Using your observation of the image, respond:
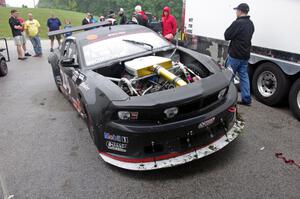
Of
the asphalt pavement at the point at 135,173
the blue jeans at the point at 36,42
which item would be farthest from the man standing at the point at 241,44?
the blue jeans at the point at 36,42

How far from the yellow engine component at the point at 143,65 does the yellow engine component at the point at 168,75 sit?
0.09 meters

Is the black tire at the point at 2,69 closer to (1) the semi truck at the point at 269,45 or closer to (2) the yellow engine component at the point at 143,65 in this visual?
(2) the yellow engine component at the point at 143,65

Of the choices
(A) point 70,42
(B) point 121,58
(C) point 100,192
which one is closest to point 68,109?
(A) point 70,42

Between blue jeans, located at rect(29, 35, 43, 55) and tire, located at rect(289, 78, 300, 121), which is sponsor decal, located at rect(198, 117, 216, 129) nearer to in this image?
tire, located at rect(289, 78, 300, 121)

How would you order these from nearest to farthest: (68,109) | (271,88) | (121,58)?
(121,58), (271,88), (68,109)

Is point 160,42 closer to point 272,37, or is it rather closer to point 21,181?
point 272,37

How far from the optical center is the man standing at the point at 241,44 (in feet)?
15.0

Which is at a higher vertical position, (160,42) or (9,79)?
(160,42)

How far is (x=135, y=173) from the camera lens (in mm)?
3215

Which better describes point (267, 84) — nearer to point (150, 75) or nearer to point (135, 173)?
point (150, 75)

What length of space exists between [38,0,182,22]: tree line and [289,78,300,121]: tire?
195 feet

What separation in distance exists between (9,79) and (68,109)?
3496mm

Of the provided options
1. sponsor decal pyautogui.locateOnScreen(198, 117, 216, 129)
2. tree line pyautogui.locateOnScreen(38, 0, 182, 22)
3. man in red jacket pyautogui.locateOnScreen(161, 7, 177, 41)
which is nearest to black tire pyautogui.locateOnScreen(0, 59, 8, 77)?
man in red jacket pyautogui.locateOnScreen(161, 7, 177, 41)

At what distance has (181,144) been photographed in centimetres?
305
